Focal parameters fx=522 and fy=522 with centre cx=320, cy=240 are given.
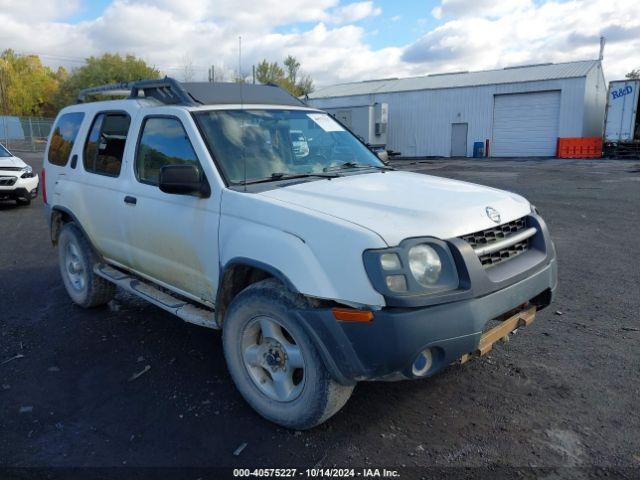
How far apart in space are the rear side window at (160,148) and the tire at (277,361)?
1.08 metres

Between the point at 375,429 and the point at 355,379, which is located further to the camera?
the point at 375,429

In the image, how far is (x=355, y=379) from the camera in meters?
2.75

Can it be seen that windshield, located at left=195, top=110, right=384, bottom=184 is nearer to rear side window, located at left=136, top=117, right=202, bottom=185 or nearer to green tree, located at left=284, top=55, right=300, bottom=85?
rear side window, located at left=136, top=117, right=202, bottom=185

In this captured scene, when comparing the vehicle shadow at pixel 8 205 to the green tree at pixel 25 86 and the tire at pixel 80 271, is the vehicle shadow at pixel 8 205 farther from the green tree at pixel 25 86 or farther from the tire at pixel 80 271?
the green tree at pixel 25 86

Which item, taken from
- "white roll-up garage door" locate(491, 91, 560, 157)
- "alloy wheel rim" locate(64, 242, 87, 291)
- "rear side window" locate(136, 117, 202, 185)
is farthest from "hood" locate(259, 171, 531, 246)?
"white roll-up garage door" locate(491, 91, 560, 157)

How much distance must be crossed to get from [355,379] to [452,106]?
3544 centimetres

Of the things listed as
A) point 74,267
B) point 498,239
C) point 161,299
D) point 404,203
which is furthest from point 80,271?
point 498,239

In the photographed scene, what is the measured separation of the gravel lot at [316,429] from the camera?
114 inches

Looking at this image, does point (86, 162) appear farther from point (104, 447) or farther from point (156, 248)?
point (104, 447)

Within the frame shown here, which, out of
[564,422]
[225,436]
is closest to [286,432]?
[225,436]

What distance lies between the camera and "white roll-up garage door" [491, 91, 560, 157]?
1284 inches

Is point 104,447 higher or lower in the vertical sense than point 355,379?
lower

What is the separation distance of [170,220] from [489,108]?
112 ft

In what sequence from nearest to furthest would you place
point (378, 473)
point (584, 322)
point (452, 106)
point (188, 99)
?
point (378, 473)
point (188, 99)
point (584, 322)
point (452, 106)
